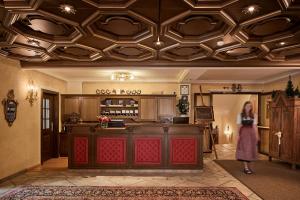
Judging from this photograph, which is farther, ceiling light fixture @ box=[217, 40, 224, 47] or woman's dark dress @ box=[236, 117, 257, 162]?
woman's dark dress @ box=[236, 117, 257, 162]

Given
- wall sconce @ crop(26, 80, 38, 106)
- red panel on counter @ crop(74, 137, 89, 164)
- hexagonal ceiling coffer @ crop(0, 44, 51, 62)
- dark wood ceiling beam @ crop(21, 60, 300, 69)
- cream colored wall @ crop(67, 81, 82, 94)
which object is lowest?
red panel on counter @ crop(74, 137, 89, 164)

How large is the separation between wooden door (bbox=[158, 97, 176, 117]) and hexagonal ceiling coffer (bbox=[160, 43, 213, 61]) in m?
3.02

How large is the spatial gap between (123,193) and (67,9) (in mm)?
3088

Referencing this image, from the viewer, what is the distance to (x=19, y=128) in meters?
5.37

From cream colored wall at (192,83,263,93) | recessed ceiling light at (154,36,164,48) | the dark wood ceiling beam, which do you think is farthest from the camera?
cream colored wall at (192,83,263,93)

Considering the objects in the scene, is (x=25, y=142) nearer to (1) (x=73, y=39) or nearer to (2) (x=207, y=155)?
(1) (x=73, y=39)

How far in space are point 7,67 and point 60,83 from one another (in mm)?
2840

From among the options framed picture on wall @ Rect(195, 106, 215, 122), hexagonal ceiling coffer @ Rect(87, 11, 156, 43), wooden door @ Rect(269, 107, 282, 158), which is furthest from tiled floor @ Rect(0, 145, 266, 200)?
hexagonal ceiling coffer @ Rect(87, 11, 156, 43)

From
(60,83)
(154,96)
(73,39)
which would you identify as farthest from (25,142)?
(154,96)

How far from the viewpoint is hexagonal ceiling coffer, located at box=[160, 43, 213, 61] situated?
4323 millimetres

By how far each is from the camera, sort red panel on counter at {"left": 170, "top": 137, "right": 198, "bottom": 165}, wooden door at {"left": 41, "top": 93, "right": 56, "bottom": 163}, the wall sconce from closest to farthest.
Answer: red panel on counter at {"left": 170, "top": 137, "right": 198, "bottom": 165} < the wall sconce < wooden door at {"left": 41, "top": 93, "right": 56, "bottom": 163}

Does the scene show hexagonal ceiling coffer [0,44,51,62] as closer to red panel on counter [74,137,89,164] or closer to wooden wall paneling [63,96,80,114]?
red panel on counter [74,137,89,164]

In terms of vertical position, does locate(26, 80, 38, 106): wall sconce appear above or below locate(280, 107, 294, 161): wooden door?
above

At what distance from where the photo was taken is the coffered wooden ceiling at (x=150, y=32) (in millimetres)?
2666
